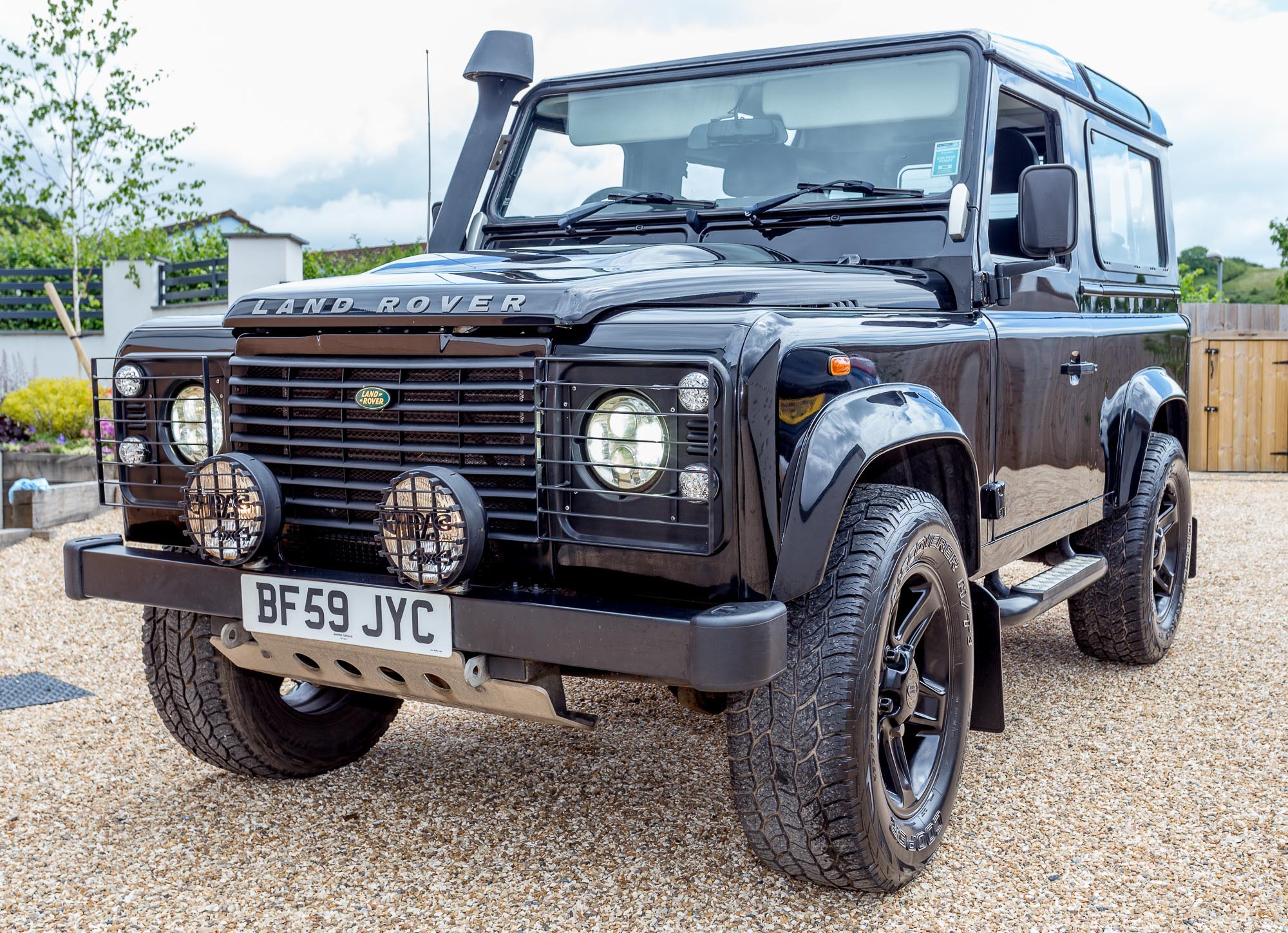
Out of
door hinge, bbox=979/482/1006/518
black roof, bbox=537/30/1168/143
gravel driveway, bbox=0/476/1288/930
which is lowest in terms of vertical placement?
gravel driveway, bbox=0/476/1288/930

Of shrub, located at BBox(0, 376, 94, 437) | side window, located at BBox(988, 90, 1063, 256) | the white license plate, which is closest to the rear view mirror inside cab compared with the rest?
side window, located at BBox(988, 90, 1063, 256)

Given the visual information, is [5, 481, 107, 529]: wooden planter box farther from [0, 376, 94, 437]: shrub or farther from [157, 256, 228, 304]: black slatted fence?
[157, 256, 228, 304]: black slatted fence

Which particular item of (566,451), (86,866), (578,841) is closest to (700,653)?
(566,451)

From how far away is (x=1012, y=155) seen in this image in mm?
4164

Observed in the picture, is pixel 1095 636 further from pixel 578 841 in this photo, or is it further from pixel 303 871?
pixel 303 871

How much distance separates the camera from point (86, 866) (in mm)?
3139

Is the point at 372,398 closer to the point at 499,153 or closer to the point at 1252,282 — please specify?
the point at 499,153

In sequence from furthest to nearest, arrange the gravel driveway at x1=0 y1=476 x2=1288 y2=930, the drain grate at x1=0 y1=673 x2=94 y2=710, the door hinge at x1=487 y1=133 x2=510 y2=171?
the drain grate at x1=0 y1=673 x2=94 y2=710 < the door hinge at x1=487 y1=133 x2=510 y2=171 < the gravel driveway at x1=0 y1=476 x2=1288 y2=930

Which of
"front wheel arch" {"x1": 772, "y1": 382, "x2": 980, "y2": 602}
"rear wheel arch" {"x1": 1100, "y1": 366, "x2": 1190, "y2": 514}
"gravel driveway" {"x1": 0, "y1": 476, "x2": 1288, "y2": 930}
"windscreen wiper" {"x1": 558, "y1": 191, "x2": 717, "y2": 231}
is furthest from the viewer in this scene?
"rear wheel arch" {"x1": 1100, "y1": 366, "x2": 1190, "y2": 514}

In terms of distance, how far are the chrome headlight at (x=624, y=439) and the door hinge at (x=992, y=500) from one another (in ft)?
4.56

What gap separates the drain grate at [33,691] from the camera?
187 inches

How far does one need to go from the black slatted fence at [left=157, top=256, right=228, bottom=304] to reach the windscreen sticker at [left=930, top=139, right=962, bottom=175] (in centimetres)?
1630

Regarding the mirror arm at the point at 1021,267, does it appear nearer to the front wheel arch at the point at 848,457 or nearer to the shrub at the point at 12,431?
the front wheel arch at the point at 848,457

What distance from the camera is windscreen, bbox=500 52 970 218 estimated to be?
3623 mm
